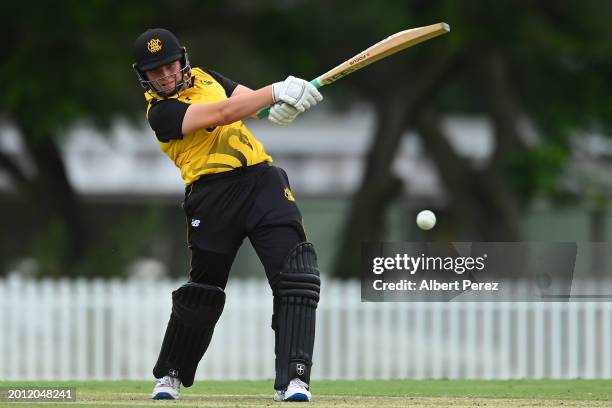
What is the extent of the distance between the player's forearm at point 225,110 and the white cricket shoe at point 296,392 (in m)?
1.23

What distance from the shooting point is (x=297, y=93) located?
643 cm

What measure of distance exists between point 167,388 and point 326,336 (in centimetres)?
638

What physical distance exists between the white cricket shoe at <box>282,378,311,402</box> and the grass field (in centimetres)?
6

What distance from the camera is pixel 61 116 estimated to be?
17.4 m

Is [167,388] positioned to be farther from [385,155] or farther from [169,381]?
[385,155]

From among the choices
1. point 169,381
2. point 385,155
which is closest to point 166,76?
point 169,381

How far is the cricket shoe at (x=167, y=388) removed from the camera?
698cm

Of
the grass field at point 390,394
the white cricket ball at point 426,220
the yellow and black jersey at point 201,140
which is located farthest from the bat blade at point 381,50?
the grass field at point 390,394

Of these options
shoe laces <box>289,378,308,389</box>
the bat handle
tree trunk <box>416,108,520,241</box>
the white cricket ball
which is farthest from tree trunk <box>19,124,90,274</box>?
shoe laces <box>289,378,308,389</box>

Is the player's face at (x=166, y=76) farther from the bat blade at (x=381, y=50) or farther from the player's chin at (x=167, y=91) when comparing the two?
the bat blade at (x=381, y=50)

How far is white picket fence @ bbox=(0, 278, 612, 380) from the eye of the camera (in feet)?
42.7

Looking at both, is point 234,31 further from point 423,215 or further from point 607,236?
point 607,236

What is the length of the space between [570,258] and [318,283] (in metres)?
1.60

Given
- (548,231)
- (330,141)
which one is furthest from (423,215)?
(330,141)
